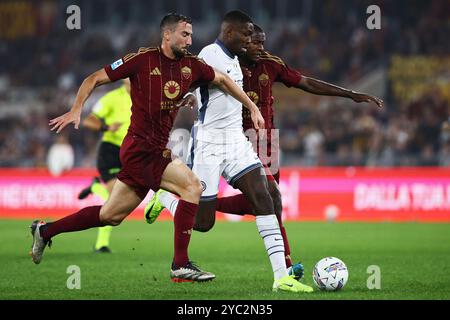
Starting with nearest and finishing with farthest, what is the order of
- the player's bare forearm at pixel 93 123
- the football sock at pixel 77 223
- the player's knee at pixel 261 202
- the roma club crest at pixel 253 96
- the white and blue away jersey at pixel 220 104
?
the player's knee at pixel 261 202 → the football sock at pixel 77 223 → the white and blue away jersey at pixel 220 104 → the roma club crest at pixel 253 96 → the player's bare forearm at pixel 93 123

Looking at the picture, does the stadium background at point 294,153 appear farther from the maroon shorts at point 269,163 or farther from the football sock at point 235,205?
the maroon shorts at point 269,163

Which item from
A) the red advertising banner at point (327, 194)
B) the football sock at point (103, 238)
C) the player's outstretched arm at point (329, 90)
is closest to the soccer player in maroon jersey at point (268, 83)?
the player's outstretched arm at point (329, 90)

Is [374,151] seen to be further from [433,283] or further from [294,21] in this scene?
[433,283]

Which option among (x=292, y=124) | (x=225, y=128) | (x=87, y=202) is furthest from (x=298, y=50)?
(x=225, y=128)

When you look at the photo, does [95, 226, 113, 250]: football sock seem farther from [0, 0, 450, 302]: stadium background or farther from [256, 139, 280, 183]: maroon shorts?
[256, 139, 280, 183]: maroon shorts

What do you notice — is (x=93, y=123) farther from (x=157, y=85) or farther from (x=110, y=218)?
(x=157, y=85)

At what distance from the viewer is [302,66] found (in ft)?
83.8

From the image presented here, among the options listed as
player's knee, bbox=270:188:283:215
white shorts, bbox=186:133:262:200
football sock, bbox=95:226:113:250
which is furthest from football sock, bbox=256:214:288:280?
football sock, bbox=95:226:113:250

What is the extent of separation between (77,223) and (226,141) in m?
1.57

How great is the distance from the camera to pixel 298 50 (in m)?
25.9

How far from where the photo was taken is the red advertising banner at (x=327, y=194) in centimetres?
1842

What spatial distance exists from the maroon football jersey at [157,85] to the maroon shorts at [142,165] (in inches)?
2.5

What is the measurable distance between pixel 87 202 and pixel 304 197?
458cm

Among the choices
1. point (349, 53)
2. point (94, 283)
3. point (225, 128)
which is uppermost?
point (349, 53)
